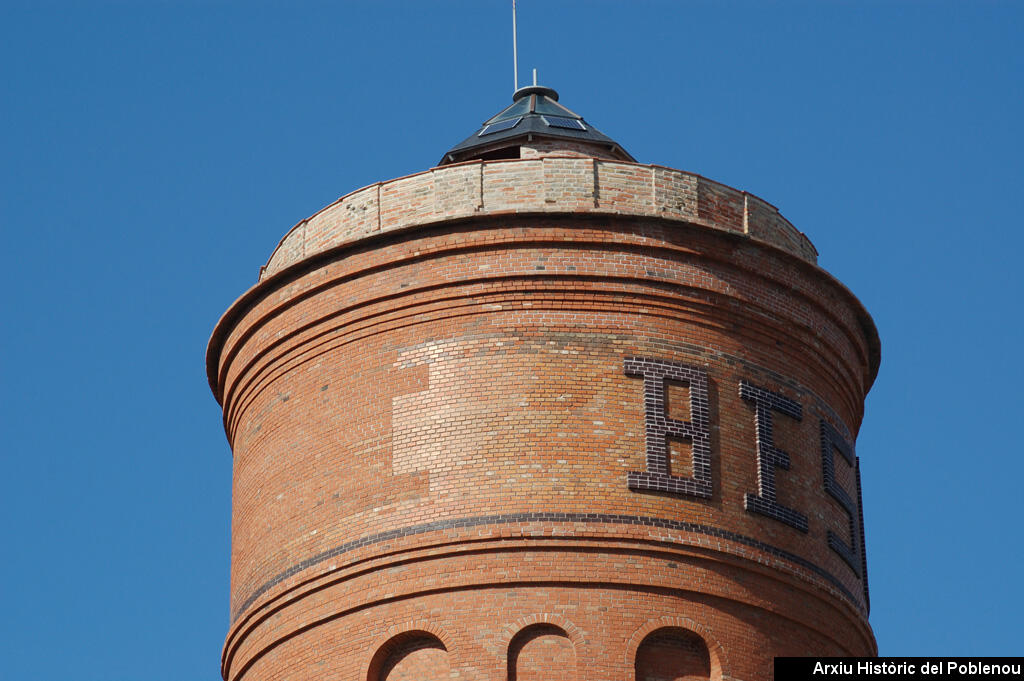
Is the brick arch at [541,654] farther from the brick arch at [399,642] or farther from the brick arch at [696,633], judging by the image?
the brick arch at [399,642]

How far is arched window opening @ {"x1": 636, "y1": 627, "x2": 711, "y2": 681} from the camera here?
85.8 ft

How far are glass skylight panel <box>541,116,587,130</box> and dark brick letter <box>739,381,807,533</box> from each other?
545cm

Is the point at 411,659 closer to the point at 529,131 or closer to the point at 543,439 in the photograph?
the point at 543,439

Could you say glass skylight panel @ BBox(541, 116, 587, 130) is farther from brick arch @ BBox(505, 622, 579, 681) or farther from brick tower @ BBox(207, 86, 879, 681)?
brick arch @ BBox(505, 622, 579, 681)

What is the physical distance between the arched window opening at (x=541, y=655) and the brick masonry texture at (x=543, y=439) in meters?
0.03

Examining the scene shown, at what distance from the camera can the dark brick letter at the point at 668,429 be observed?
26.8 metres

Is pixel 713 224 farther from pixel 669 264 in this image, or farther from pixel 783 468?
pixel 783 468

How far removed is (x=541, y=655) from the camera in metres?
25.9

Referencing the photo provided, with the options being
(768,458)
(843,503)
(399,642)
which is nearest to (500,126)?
A: (768,458)

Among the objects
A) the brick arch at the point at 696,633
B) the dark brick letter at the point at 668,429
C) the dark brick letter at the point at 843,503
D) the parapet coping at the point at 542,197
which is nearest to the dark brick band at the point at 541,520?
the dark brick letter at the point at 668,429

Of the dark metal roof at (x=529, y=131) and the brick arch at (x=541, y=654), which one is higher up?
the dark metal roof at (x=529, y=131)

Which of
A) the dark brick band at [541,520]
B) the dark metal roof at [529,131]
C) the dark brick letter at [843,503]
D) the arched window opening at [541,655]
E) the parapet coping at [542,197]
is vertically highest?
the dark metal roof at [529,131]

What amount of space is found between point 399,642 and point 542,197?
5853 mm

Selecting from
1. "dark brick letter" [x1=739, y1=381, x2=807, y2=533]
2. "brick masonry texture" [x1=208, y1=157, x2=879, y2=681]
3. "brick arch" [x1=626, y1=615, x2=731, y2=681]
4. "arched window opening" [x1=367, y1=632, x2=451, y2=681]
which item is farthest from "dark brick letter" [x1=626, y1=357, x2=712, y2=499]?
"arched window opening" [x1=367, y1=632, x2=451, y2=681]
